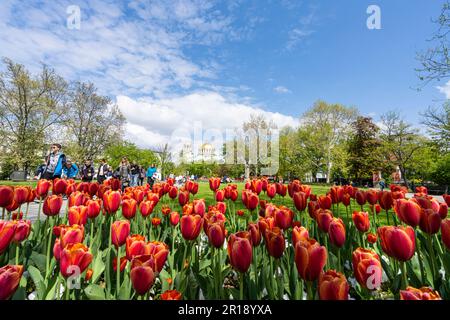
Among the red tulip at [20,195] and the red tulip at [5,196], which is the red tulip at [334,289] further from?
the red tulip at [20,195]

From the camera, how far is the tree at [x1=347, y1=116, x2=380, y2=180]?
43.8m

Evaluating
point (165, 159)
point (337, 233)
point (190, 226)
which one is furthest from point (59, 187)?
point (165, 159)

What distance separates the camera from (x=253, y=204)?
9.93 ft

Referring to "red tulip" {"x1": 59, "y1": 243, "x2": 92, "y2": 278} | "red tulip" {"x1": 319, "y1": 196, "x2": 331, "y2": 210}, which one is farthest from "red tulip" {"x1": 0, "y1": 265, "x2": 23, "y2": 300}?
"red tulip" {"x1": 319, "y1": 196, "x2": 331, "y2": 210}

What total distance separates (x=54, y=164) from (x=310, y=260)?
9057 mm

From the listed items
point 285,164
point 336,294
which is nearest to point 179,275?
point 336,294

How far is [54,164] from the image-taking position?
8445mm

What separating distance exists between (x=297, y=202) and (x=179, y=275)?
150 centimetres

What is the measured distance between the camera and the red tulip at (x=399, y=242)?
145cm

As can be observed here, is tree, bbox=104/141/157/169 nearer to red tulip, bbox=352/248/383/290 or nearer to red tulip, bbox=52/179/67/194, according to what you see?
red tulip, bbox=52/179/67/194

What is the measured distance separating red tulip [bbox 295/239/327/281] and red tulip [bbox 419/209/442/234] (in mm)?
986

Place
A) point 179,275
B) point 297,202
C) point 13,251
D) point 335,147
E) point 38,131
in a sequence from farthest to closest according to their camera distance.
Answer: point 335,147, point 38,131, point 297,202, point 13,251, point 179,275

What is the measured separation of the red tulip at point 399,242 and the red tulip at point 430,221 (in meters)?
0.42
